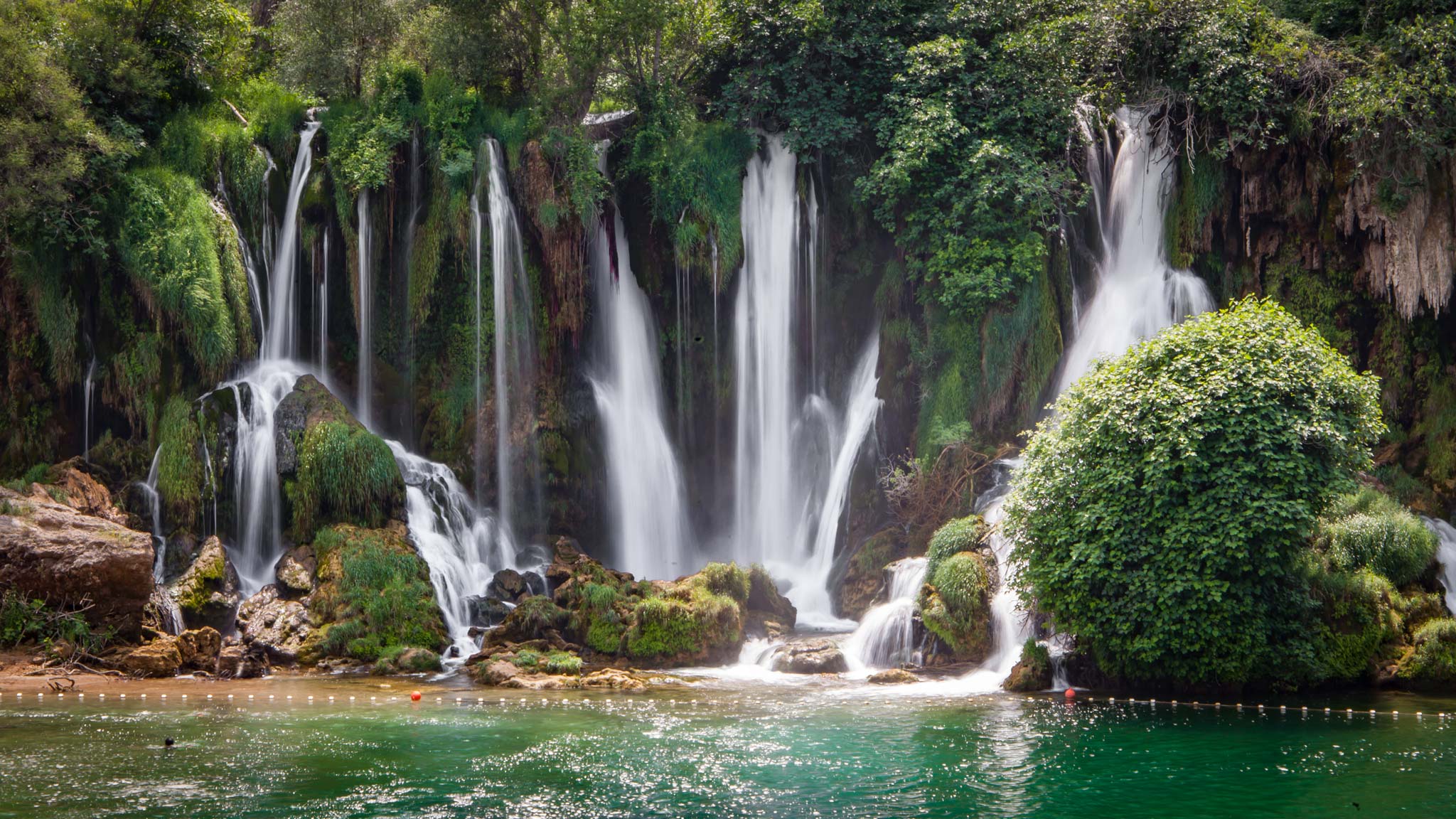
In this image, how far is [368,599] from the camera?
1981cm

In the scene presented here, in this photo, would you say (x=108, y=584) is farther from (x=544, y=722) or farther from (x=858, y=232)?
(x=858, y=232)

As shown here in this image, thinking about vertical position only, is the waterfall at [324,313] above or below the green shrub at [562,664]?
above

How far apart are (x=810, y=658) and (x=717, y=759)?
21.9 ft

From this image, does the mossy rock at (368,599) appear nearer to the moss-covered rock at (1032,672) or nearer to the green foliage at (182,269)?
the green foliage at (182,269)

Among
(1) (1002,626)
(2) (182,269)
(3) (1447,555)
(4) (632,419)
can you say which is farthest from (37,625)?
(3) (1447,555)

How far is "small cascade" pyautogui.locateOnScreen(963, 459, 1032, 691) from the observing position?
57.0 ft

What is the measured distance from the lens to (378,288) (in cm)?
2559

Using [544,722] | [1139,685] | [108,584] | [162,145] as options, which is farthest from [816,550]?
[162,145]

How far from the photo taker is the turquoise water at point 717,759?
34.1 feet

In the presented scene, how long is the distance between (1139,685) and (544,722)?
25.5 ft

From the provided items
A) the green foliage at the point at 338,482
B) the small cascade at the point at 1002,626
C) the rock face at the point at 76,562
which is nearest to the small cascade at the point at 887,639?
the small cascade at the point at 1002,626

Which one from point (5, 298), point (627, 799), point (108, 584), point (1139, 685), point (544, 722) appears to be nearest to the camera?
point (627, 799)

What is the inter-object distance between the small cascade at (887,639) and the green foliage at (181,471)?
1173cm

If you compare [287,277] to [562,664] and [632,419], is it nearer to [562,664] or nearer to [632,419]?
[632,419]
